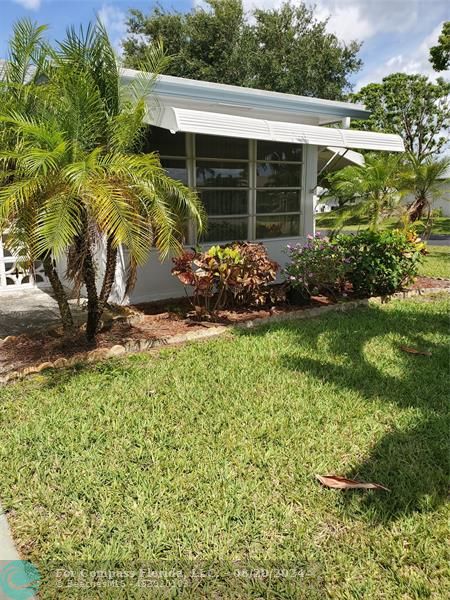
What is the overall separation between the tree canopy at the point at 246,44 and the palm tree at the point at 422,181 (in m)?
17.8

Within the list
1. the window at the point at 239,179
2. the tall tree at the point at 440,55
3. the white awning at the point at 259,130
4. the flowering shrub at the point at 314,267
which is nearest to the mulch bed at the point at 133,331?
the flowering shrub at the point at 314,267

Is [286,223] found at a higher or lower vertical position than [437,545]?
higher

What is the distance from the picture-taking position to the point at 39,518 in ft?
9.14

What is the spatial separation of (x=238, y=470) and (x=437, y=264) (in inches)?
442

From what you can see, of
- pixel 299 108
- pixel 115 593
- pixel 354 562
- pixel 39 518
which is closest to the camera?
pixel 115 593

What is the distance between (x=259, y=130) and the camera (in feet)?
21.9

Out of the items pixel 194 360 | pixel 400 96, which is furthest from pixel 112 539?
pixel 400 96

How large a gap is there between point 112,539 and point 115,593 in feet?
1.14

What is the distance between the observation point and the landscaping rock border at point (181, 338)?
5.07 meters

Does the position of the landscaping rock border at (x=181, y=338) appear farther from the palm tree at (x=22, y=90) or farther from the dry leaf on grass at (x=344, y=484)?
the dry leaf on grass at (x=344, y=484)

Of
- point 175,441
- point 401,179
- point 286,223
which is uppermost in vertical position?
point 401,179

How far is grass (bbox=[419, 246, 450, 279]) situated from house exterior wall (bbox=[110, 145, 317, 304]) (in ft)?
11.0

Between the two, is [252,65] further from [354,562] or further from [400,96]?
[354,562]

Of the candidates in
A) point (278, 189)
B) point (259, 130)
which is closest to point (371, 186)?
point (278, 189)
